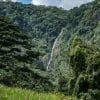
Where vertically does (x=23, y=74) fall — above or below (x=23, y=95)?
below

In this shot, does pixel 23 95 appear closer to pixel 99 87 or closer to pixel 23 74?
pixel 99 87

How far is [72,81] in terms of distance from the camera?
2092cm

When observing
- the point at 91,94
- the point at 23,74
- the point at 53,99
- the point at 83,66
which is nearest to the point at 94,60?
the point at 83,66

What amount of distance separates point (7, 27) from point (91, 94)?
338 inches

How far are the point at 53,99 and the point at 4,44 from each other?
54.9 ft

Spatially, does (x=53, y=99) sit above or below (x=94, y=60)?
above

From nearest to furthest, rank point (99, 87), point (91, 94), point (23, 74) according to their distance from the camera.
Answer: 1. point (91, 94)
2. point (99, 87)
3. point (23, 74)

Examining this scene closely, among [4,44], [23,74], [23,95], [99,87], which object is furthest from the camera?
[4,44]

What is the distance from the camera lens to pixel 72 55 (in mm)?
21641

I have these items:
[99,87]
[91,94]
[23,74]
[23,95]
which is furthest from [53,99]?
[23,74]

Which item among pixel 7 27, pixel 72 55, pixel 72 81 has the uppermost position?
pixel 7 27

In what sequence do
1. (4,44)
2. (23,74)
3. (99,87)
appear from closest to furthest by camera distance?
1. (99,87)
2. (23,74)
3. (4,44)

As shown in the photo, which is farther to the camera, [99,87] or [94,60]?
[94,60]

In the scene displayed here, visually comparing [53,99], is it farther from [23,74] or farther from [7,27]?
[7,27]
